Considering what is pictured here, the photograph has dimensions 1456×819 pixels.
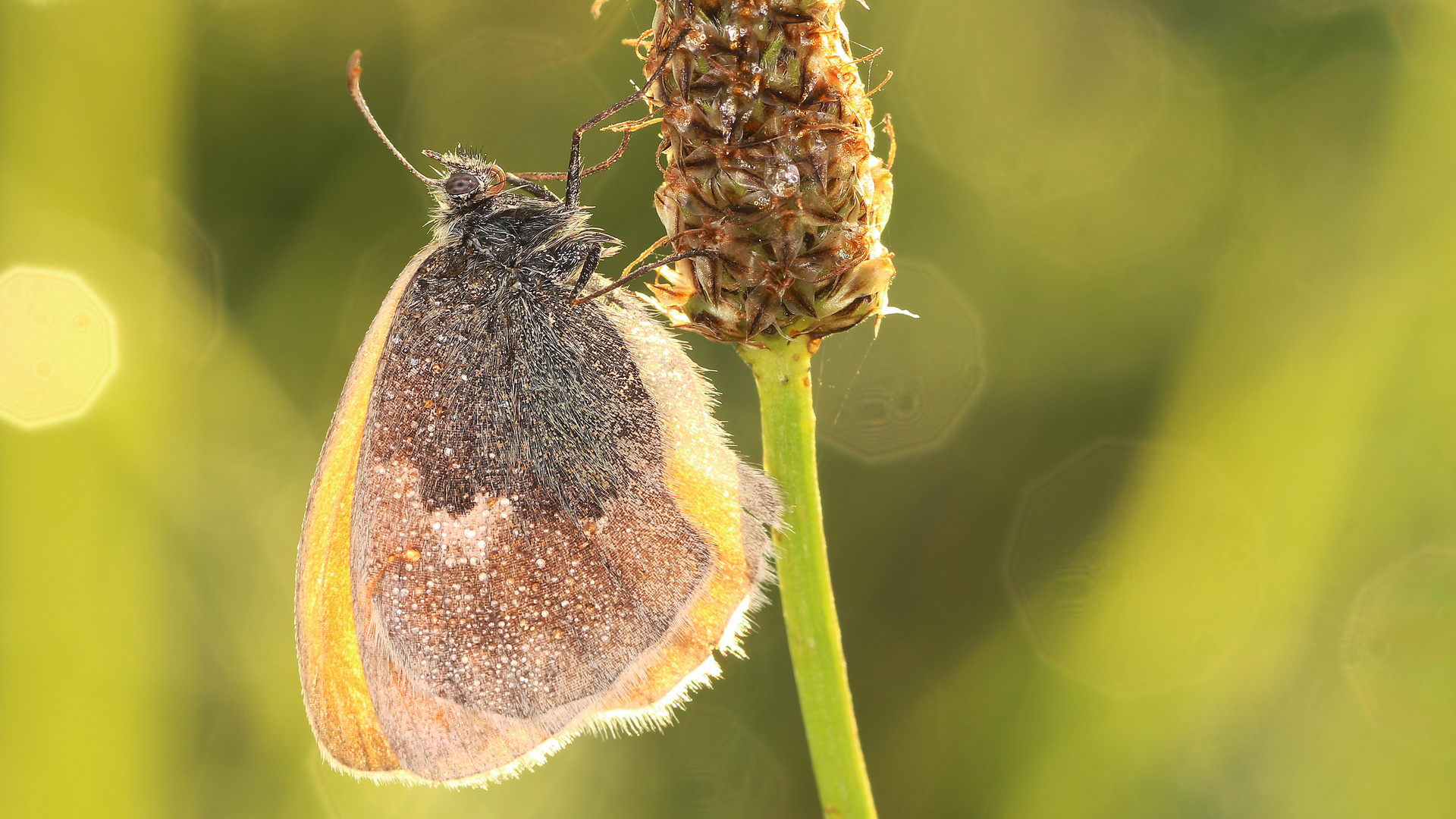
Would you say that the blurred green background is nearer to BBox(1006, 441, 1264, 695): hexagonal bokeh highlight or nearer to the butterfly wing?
BBox(1006, 441, 1264, 695): hexagonal bokeh highlight

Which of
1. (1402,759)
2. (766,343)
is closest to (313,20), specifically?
(766,343)

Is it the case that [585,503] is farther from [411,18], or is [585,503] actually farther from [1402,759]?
[411,18]

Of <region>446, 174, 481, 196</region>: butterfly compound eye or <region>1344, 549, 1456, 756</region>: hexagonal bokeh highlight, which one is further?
<region>1344, 549, 1456, 756</region>: hexagonal bokeh highlight

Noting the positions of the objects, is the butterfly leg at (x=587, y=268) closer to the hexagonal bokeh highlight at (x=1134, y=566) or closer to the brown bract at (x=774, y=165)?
the brown bract at (x=774, y=165)

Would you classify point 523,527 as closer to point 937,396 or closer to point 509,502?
point 509,502

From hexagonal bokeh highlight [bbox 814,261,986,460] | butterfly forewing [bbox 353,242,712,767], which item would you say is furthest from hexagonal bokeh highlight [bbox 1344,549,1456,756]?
butterfly forewing [bbox 353,242,712,767]

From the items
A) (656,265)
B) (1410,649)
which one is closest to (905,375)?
(1410,649)
